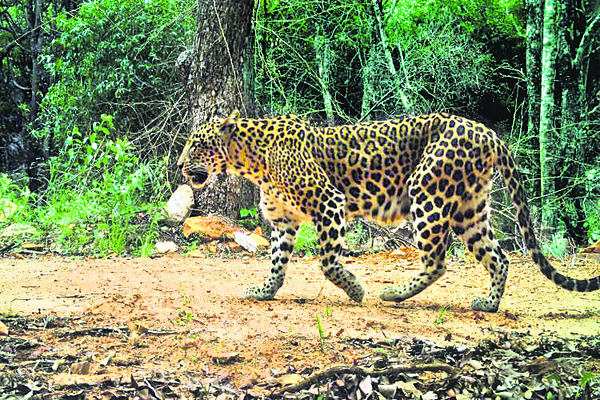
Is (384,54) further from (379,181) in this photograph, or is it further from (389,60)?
(379,181)

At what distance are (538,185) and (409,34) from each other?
4237 millimetres

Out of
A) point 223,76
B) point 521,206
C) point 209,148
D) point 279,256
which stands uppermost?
point 223,76

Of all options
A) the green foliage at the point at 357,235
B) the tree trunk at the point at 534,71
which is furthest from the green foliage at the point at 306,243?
the tree trunk at the point at 534,71

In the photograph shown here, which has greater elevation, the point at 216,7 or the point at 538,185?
the point at 216,7

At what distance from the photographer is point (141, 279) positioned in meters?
7.35

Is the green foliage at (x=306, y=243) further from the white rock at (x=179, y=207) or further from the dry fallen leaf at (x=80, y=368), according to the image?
the dry fallen leaf at (x=80, y=368)

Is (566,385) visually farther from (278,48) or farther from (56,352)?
(278,48)

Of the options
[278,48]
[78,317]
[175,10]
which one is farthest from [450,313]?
[175,10]

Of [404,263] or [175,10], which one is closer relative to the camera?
[404,263]

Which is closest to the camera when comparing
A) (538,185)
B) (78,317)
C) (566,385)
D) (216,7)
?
(566,385)

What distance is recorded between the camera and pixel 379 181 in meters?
6.18

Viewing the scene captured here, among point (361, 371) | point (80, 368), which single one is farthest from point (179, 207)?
point (361, 371)

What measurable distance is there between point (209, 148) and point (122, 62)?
7041 mm

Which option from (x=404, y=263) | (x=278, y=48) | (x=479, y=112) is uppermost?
(x=278, y=48)
